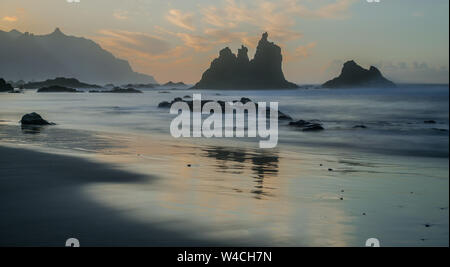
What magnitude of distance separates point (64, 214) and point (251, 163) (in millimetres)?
7612

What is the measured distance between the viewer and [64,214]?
7723mm

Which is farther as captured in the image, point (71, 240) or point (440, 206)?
point (440, 206)

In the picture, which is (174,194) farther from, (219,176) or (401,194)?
(401,194)

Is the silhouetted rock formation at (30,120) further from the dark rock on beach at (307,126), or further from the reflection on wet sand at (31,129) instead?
the dark rock on beach at (307,126)

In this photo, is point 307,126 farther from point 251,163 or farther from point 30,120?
point 30,120

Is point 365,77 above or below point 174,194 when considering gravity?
above

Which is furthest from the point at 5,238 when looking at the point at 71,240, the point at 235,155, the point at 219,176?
the point at 235,155

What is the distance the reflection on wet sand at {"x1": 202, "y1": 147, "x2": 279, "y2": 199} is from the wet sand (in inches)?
110

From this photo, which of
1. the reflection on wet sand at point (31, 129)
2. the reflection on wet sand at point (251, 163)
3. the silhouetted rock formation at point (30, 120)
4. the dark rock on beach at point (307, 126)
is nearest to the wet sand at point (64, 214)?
the reflection on wet sand at point (251, 163)

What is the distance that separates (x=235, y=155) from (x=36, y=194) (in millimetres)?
8340
